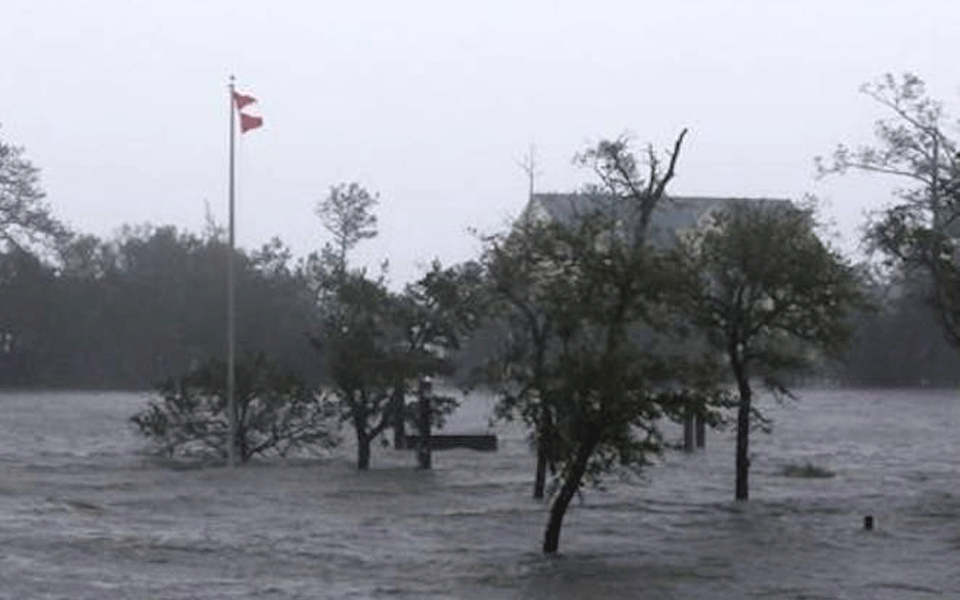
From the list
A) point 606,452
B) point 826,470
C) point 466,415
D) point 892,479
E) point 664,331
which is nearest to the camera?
point 606,452

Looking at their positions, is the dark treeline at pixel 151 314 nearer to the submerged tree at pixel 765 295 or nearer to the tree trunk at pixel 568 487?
the submerged tree at pixel 765 295

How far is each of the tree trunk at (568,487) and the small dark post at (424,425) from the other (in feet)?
55.3

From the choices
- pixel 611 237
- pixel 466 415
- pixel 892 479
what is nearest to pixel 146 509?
pixel 611 237

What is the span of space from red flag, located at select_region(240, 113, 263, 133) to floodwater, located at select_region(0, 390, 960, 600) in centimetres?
723

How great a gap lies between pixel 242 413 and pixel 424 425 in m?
4.50

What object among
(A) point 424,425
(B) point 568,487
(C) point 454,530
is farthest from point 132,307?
(B) point 568,487

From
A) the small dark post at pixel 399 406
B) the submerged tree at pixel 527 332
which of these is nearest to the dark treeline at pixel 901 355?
the small dark post at pixel 399 406

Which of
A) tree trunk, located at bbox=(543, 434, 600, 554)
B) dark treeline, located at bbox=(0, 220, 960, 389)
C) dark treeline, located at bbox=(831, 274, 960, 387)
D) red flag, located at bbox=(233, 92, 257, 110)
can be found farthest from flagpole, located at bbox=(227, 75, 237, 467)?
dark treeline, located at bbox=(831, 274, 960, 387)

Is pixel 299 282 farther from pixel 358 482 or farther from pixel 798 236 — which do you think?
pixel 798 236

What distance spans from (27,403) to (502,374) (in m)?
53.7

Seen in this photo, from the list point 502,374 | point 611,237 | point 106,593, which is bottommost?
point 106,593

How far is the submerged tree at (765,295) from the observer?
28500mm

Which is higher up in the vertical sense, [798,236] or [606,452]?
[798,236]

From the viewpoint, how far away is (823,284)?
1120 inches
